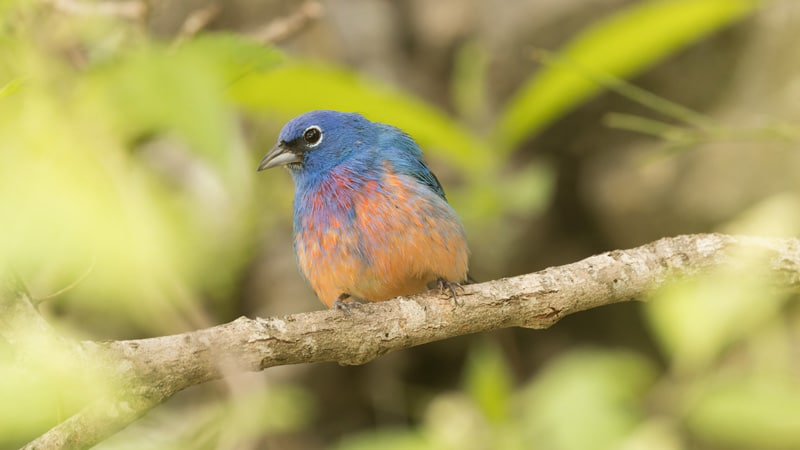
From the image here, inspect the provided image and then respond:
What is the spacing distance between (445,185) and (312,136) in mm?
3234

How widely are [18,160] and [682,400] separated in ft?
14.9

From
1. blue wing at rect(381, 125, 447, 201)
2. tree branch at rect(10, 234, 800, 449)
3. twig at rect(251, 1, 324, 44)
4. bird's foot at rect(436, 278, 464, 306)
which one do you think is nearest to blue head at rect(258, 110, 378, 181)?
blue wing at rect(381, 125, 447, 201)

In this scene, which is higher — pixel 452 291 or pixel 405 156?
pixel 405 156

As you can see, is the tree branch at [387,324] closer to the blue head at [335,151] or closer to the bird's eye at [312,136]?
the blue head at [335,151]

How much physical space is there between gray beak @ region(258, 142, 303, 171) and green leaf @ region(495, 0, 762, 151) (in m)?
1.54

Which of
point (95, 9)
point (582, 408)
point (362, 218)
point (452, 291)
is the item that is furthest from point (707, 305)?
point (95, 9)

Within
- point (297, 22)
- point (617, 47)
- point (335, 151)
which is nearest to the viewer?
point (297, 22)

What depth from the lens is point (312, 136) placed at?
4551 millimetres

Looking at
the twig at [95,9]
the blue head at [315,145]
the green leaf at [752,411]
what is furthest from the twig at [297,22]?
the green leaf at [752,411]

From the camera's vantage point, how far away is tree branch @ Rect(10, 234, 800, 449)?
2.10 metres

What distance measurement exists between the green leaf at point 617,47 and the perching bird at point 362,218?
43.7 inches

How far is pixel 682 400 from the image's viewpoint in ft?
16.4

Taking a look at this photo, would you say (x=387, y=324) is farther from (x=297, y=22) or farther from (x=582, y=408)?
(x=582, y=408)

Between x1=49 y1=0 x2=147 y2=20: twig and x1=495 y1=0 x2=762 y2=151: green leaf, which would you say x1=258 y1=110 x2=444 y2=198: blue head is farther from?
x1=49 y1=0 x2=147 y2=20: twig
